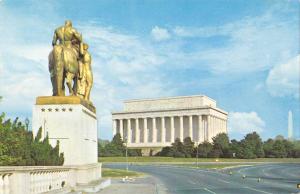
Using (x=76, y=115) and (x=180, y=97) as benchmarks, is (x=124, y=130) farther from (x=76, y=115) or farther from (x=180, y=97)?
(x=76, y=115)

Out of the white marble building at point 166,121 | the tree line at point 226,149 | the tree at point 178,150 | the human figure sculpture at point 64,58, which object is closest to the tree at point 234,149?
the tree line at point 226,149

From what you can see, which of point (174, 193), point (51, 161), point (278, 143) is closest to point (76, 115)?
point (51, 161)

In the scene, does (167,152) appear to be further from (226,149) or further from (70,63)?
(70,63)

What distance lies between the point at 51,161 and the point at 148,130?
463 feet

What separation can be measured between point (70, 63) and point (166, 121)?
134 meters

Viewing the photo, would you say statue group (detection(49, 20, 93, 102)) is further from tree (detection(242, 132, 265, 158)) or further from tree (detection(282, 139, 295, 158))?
tree (detection(282, 139, 295, 158))

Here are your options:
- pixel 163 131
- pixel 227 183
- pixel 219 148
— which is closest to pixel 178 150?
pixel 219 148

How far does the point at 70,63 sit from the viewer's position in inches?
895

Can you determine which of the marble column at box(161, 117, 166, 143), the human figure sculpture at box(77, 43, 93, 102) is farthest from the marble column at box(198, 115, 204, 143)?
the human figure sculpture at box(77, 43, 93, 102)

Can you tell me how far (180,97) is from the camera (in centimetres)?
15362

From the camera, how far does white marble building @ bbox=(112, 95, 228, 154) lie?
148 metres

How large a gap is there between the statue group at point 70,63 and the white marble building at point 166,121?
12083cm

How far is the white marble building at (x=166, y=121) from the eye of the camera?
148m

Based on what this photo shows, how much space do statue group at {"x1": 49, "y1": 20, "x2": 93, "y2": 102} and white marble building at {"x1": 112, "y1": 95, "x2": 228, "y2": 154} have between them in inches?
4757
